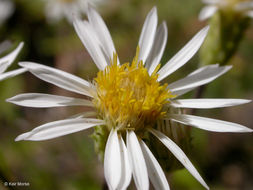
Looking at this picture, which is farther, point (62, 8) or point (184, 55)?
point (62, 8)

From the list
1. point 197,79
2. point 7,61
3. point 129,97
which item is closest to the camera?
point 129,97

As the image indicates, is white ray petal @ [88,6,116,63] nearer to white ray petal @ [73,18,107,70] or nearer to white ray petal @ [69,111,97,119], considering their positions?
white ray petal @ [73,18,107,70]

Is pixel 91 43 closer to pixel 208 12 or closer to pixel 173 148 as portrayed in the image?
pixel 173 148

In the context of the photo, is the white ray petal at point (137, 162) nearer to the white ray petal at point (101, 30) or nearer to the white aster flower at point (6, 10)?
the white ray petal at point (101, 30)

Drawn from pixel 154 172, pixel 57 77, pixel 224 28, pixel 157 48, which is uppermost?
pixel 224 28

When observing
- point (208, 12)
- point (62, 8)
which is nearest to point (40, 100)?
point (208, 12)

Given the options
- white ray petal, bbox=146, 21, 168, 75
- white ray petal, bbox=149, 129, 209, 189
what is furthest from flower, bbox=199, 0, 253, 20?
white ray petal, bbox=149, 129, 209, 189
